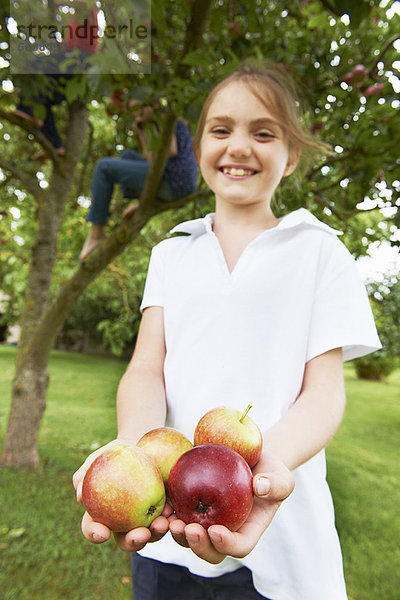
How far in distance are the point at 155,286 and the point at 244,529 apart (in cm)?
92

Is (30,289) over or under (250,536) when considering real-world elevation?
over

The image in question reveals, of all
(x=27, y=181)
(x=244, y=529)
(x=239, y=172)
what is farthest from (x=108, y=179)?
(x=244, y=529)

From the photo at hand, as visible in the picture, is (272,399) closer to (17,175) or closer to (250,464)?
(250,464)

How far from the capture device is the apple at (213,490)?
1039mm

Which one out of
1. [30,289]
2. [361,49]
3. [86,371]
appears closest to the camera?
[361,49]

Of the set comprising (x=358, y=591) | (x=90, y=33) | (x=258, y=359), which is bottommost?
(x=358, y=591)

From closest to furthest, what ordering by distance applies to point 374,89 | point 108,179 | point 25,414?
point 374,89
point 108,179
point 25,414

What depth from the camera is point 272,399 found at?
4.69ft

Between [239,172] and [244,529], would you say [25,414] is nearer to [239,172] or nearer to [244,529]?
[239,172]

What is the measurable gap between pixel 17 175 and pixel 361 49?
126 inches

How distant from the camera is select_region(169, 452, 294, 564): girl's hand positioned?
3.15ft

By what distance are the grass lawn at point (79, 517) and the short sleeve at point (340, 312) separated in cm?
320

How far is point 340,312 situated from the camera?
1433 millimetres

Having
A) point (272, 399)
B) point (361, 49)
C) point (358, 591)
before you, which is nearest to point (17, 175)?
point (361, 49)
